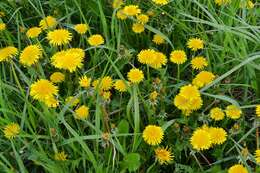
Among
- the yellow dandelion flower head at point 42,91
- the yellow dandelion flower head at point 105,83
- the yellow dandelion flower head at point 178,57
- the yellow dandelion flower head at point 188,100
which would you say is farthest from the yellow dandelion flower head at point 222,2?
the yellow dandelion flower head at point 42,91

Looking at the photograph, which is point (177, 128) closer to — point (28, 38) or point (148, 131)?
point (148, 131)

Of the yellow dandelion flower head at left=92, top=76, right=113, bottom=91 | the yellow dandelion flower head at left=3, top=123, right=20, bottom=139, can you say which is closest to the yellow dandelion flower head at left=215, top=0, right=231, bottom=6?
the yellow dandelion flower head at left=92, top=76, right=113, bottom=91

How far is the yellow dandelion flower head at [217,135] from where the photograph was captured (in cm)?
154

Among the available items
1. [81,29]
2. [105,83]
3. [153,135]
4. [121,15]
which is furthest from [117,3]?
[153,135]

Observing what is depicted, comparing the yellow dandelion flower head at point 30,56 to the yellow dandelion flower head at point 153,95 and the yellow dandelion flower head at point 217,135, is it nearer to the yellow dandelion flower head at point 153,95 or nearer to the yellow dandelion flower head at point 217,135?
the yellow dandelion flower head at point 153,95

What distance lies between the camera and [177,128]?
1582 millimetres

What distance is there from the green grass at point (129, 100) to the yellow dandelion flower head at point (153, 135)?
39 millimetres

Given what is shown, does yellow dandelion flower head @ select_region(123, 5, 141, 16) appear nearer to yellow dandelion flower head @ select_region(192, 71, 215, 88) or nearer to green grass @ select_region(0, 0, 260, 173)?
green grass @ select_region(0, 0, 260, 173)

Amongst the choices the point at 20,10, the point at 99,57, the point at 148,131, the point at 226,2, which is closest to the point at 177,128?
the point at 148,131

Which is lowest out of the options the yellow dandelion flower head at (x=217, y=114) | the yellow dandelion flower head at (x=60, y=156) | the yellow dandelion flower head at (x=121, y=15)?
the yellow dandelion flower head at (x=60, y=156)

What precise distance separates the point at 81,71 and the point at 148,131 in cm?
49

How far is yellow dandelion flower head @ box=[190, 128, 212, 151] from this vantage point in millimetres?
1479

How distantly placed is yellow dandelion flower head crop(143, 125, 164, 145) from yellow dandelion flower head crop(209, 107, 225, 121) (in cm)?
20

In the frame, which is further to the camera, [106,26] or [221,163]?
[106,26]
